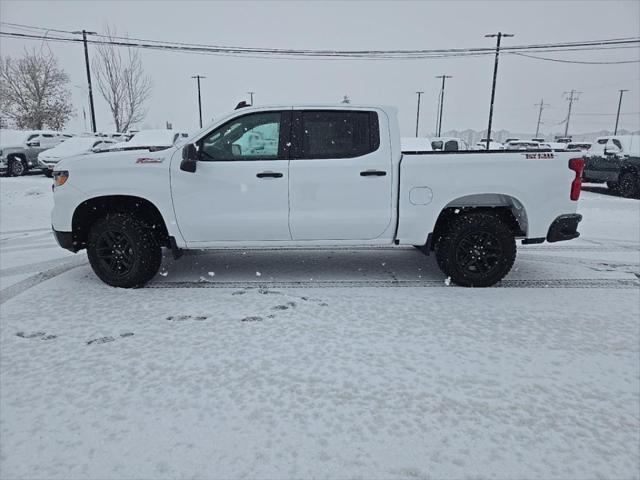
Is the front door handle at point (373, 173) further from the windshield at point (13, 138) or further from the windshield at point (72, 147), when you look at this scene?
the windshield at point (13, 138)

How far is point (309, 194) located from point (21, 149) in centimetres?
1841

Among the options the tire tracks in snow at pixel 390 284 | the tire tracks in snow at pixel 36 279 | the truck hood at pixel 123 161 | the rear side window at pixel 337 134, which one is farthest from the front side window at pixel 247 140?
the tire tracks in snow at pixel 36 279

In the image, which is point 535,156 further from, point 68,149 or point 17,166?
point 17,166

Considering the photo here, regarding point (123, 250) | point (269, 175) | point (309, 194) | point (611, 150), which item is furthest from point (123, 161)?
point (611, 150)

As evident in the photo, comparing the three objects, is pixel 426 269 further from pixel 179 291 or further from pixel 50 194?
pixel 50 194

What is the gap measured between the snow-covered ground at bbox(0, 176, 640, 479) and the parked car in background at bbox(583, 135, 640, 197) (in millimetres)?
10549

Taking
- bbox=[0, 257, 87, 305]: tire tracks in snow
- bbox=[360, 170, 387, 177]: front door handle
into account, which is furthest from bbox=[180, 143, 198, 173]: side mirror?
bbox=[0, 257, 87, 305]: tire tracks in snow

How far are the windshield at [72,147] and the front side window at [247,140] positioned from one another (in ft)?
52.1

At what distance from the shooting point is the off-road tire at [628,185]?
13594 millimetres

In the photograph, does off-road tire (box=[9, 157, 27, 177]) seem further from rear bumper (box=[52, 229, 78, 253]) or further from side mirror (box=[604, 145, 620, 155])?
side mirror (box=[604, 145, 620, 155])

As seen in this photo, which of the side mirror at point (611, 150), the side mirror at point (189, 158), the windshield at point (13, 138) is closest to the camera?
the side mirror at point (189, 158)

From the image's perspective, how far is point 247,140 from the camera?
4629 mm

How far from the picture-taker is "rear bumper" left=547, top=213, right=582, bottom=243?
4.60 metres

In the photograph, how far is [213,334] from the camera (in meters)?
3.56
